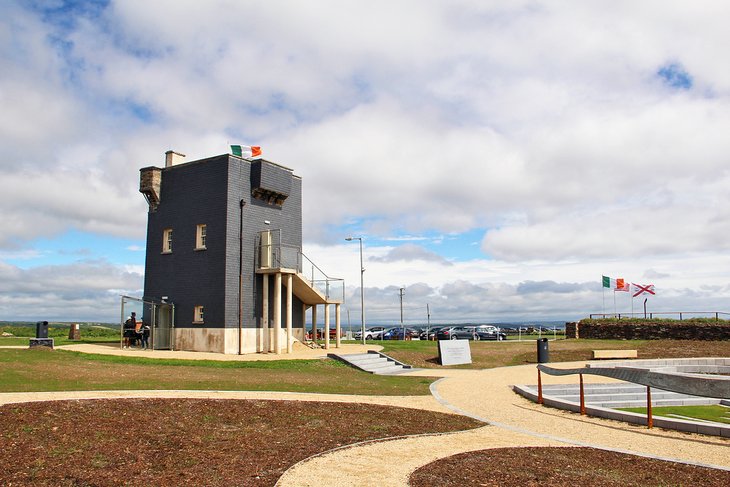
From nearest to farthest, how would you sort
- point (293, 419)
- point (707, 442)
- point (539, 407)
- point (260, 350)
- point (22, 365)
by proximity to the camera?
1. point (707, 442)
2. point (293, 419)
3. point (539, 407)
4. point (22, 365)
5. point (260, 350)

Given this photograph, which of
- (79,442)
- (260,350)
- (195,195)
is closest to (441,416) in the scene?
(79,442)

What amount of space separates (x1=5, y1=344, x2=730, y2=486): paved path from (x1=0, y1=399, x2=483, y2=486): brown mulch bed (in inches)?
22.4

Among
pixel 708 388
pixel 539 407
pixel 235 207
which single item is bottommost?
pixel 539 407

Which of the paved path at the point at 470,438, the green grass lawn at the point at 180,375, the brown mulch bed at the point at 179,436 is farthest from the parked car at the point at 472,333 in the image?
the brown mulch bed at the point at 179,436

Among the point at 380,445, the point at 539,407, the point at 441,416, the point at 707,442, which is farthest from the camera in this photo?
the point at 539,407

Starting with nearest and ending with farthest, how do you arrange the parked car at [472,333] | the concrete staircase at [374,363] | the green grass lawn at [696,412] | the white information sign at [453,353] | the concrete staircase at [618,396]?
the green grass lawn at [696,412] → the concrete staircase at [618,396] → the concrete staircase at [374,363] → the white information sign at [453,353] → the parked car at [472,333]

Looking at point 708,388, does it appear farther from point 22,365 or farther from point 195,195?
point 195,195

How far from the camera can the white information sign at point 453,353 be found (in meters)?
27.4

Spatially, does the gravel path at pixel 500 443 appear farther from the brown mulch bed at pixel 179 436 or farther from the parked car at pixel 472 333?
the parked car at pixel 472 333

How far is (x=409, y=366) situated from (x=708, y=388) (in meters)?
16.5

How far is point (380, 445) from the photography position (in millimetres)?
9898

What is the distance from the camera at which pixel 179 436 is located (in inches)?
388

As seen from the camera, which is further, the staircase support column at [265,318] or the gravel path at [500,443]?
the staircase support column at [265,318]

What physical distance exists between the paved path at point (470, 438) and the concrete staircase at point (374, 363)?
5.73 metres
